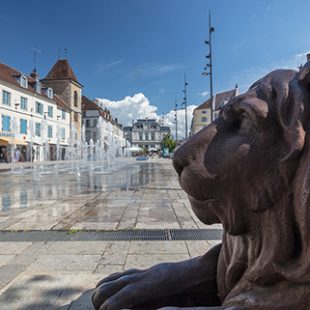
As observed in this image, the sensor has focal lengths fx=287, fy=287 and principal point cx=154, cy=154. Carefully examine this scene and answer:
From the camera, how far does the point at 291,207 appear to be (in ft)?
3.34

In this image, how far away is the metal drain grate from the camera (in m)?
4.30

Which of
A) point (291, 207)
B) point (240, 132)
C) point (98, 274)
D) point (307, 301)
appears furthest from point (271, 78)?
point (98, 274)

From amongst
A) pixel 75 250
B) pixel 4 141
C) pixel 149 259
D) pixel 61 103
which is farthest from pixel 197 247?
pixel 61 103

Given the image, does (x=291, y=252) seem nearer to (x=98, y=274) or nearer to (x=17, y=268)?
(x=98, y=274)

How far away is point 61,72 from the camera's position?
183ft

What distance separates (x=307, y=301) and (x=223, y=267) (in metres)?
0.57

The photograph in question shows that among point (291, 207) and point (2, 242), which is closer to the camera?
point (291, 207)

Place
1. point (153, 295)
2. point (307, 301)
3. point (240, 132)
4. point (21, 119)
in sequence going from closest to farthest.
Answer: point (307, 301) → point (240, 132) → point (153, 295) → point (21, 119)

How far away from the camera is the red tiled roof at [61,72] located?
54719 mm

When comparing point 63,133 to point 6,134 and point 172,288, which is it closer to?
point 6,134

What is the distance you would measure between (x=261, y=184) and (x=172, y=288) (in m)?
0.92

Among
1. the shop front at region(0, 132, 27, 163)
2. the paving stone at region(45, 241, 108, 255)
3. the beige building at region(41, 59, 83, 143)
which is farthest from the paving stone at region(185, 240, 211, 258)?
the beige building at region(41, 59, 83, 143)

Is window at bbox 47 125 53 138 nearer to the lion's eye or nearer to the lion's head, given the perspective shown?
the lion's head

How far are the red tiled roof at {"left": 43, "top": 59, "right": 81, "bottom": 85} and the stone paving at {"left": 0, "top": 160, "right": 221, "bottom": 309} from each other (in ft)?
169
